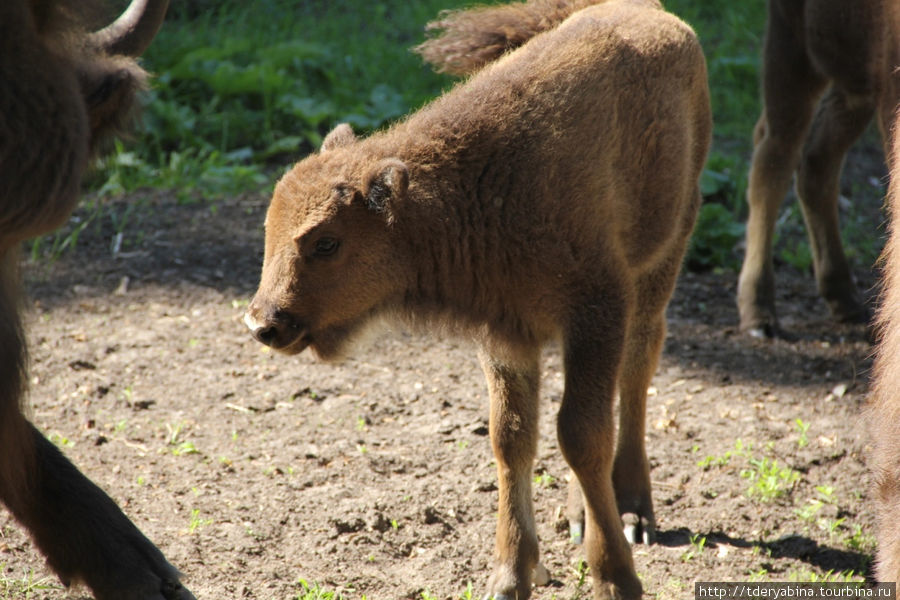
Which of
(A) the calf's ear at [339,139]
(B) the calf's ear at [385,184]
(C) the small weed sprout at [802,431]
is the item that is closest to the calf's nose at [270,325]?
(B) the calf's ear at [385,184]

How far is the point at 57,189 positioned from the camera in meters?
2.71

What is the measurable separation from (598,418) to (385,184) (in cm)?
99

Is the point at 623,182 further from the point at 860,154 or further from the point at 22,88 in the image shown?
the point at 860,154

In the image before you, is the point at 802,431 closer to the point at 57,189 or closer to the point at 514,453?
the point at 514,453

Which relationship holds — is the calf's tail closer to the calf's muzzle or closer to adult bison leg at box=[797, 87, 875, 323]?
the calf's muzzle

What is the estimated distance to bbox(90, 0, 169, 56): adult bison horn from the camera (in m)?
3.40

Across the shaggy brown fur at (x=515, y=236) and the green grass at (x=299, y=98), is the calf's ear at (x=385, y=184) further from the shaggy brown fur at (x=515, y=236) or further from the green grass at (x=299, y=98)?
the green grass at (x=299, y=98)

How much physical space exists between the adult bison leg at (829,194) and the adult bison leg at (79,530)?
4.01 meters

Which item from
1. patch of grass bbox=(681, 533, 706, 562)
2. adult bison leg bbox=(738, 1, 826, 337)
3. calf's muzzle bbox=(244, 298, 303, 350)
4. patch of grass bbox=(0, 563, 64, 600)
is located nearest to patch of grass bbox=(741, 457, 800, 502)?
patch of grass bbox=(681, 533, 706, 562)

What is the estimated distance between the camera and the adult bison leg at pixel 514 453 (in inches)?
143

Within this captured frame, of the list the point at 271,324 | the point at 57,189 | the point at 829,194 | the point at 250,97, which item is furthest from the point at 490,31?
the point at 250,97

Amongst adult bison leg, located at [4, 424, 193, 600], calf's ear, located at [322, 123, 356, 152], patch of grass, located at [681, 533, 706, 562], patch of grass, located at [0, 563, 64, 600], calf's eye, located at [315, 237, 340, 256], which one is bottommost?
patch of grass, located at [681, 533, 706, 562]

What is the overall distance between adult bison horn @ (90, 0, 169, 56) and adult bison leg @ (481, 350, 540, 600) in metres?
1.50

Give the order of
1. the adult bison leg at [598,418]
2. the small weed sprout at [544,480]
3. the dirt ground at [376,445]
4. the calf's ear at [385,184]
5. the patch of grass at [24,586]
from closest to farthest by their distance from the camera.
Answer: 1. the calf's ear at [385,184]
2. the adult bison leg at [598,418]
3. the patch of grass at [24,586]
4. the dirt ground at [376,445]
5. the small weed sprout at [544,480]
